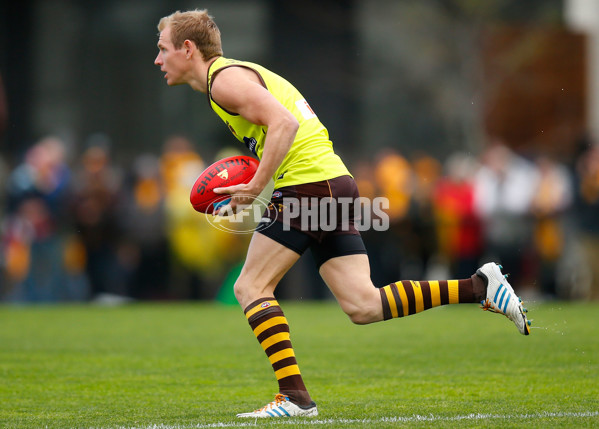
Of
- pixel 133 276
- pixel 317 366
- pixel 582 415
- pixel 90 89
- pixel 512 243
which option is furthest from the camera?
pixel 90 89

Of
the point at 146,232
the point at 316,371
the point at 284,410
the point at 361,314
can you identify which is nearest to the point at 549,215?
the point at 146,232

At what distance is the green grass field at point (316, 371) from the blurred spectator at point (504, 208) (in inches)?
90.0

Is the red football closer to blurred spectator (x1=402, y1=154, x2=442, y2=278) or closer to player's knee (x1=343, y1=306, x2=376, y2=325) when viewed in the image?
player's knee (x1=343, y1=306, x2=376, y2=325)

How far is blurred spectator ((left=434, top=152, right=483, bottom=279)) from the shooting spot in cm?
1369

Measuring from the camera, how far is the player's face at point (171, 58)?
216 inches

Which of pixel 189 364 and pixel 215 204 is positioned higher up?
pixel 215 204

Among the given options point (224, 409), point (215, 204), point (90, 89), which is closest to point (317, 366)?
point (224, 409)

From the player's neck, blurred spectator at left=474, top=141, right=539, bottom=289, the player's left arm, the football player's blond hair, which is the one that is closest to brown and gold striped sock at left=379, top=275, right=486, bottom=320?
the player's left arm

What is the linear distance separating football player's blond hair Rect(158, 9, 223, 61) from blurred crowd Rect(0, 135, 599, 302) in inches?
327

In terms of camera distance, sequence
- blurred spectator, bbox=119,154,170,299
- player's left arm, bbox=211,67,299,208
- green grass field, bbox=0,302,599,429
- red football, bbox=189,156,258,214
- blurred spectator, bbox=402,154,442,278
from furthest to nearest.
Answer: blurred spectator, bbox=402,154,442,278
blurred spectator, bbox=119,154,170,299
red football, bbox=189,156,258,214
green grass field, bbox=0,302,599,429
player's left arm, bbox=211,67,299,208

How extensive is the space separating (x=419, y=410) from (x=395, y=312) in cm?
55

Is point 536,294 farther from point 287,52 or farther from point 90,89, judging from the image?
point 90,89

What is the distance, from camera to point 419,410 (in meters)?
5.36

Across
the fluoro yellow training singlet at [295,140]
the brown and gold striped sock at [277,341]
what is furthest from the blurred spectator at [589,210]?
the brown and gold striped sock at [277,341]
